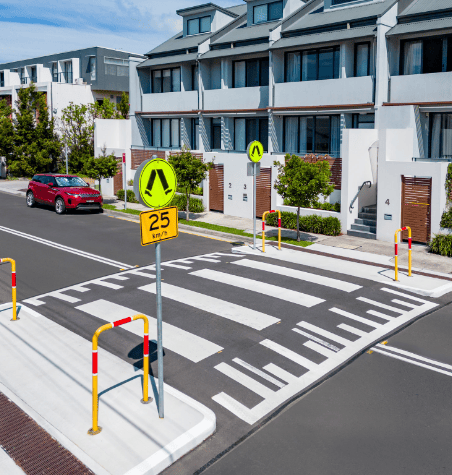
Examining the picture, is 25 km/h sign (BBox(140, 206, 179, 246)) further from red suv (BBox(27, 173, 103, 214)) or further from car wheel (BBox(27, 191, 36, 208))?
car wheel (BBox(27, 191, 36, 208))

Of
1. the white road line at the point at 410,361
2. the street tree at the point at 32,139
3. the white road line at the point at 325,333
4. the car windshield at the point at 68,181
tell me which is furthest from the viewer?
the street tree at the point at 32,139

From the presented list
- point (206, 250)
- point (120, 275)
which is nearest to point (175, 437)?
point (120, 275)

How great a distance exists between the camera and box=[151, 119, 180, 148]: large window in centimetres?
3166

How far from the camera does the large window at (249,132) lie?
27094 mm

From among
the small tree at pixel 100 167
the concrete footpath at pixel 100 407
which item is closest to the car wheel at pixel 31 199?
the small tree at pixel 100 167

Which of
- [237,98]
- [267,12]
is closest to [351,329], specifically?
[237,98]

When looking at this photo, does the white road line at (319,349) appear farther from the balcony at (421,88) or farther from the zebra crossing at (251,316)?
the balcony at (421,88)

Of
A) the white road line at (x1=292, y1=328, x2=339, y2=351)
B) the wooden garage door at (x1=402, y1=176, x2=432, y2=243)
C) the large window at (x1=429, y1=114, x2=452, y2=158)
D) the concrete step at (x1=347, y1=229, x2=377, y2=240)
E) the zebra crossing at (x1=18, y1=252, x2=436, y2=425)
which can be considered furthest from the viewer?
the large window at (x1=429, y1=114, x2=452, y2=158)

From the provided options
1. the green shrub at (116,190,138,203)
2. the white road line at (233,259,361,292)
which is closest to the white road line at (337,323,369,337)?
the white road line at (233,259,361,292)

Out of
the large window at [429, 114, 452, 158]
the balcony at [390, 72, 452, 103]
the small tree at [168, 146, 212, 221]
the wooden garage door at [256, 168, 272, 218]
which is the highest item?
the balcony at [390, 72, 452, 103]

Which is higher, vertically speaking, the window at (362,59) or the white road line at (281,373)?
the window at (362,59)

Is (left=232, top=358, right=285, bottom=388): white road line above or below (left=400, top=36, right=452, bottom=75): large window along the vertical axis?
below

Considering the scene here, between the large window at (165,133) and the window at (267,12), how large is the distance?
712cm

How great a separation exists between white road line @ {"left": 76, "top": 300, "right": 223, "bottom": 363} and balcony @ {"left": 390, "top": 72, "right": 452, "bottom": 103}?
1447 centimetres
